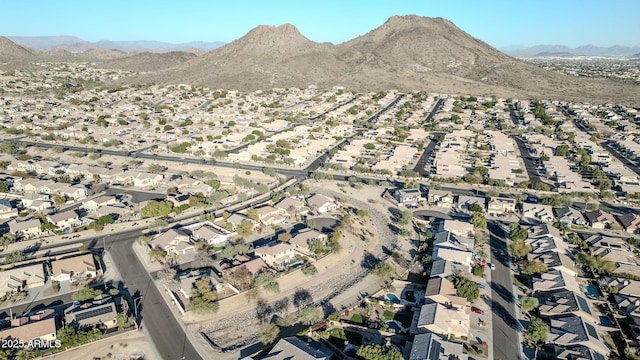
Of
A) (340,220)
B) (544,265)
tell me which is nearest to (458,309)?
(544,265)

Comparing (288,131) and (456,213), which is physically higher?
(288,131)

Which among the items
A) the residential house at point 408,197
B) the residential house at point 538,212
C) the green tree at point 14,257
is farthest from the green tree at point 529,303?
the green tree at point 14,257

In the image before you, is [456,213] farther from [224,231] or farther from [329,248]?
[224,231]

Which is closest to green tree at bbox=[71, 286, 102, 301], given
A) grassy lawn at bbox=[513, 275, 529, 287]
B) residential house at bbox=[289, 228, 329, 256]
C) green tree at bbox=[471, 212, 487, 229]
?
A: residential house at bbox=[289, 228, 329, 256]

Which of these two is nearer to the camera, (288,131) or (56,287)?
(56,287)

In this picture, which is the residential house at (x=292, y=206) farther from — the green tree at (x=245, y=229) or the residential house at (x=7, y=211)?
the residential house at (x=7, y=211)

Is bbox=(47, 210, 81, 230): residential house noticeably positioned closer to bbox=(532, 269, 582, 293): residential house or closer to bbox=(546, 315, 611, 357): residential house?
bbox=(546, 315, 611, 357): residential house
